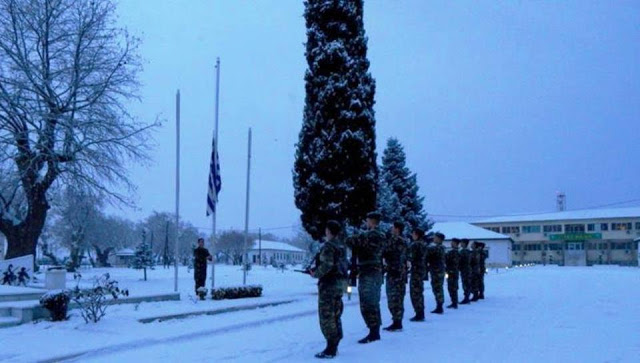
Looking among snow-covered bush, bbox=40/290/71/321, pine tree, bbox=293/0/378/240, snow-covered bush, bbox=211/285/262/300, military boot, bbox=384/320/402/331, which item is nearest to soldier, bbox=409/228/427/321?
military boot, bbox=384/320/402/331

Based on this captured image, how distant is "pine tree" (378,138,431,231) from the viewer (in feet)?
129

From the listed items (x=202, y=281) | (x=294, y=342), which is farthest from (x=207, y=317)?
(x=202, y=281)

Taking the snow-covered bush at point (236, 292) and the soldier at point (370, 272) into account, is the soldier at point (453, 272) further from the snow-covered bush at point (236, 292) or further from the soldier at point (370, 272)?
the soldier at point (370, 272)

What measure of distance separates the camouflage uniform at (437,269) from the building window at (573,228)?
315ft

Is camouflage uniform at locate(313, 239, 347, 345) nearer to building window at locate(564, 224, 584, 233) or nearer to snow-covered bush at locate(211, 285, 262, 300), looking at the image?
snow-covered bush at locate(211, 285, 262, 300)

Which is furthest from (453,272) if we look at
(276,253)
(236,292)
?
(276,253)

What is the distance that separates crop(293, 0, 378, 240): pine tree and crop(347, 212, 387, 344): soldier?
13.1 metres

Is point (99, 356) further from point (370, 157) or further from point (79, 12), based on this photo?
point (79, 12)

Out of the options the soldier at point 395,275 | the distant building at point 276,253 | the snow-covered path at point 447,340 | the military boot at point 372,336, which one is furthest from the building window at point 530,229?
the military boot at point 372,336

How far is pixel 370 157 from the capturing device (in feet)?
78.7

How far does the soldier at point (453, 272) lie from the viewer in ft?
51.6

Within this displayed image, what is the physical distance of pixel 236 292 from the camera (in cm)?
1761

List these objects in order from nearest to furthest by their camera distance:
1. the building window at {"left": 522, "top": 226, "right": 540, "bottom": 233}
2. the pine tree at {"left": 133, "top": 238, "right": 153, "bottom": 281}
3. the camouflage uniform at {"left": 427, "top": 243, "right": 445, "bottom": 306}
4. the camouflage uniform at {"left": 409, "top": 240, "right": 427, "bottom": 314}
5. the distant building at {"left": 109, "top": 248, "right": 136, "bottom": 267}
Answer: the camouflage uniform at {"left": 409, "top": 240, "right": 427, "bottom": 314}
the camouflage uniform at {"left": 427, "top": 243, "right": 445, "bottom": 306}
the pine tree at {"left": 133, "top": 238, "right": 153, "bottom": 281}
the distant building at {"left": 109, "top": 248, "right": 136, "bottom": 267}
the building window at {"left": 522, "top": 226, "right": 540, "bottom": 233}

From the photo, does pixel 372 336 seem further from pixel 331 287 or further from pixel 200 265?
pixel 200 265
